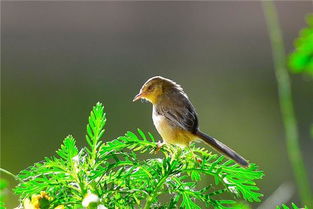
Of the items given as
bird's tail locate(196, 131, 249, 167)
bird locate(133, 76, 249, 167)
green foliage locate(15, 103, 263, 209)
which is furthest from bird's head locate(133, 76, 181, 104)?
green foliage locate(15, 103, 263, 209)

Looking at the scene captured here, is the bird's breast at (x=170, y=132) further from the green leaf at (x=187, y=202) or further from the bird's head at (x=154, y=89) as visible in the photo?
the green leaf at (x=187, y=202)

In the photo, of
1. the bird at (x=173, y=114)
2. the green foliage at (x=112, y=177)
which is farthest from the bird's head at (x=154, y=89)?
the green foliage at (x=112, y=177)

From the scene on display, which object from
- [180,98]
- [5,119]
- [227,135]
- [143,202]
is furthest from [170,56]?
[143,202]

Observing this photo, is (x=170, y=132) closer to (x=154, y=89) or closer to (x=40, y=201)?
(x=154, y=89)

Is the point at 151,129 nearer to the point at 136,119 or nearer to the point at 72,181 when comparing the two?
the point at 136,119

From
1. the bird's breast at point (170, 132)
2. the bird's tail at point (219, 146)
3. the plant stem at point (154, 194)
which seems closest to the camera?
the plant stem at point (154, 194)

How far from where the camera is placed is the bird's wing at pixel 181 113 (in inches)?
41.6

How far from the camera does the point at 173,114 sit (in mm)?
1105

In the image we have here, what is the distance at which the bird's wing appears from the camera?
1056 mm

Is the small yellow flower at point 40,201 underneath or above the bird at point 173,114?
underneath

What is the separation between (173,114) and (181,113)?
24 mm

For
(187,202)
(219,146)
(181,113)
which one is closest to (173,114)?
(181,113)

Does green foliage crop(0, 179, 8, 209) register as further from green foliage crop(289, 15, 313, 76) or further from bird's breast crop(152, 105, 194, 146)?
bird's breast crop(152, 105, 194, 146)

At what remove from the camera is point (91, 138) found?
0.59 meters
